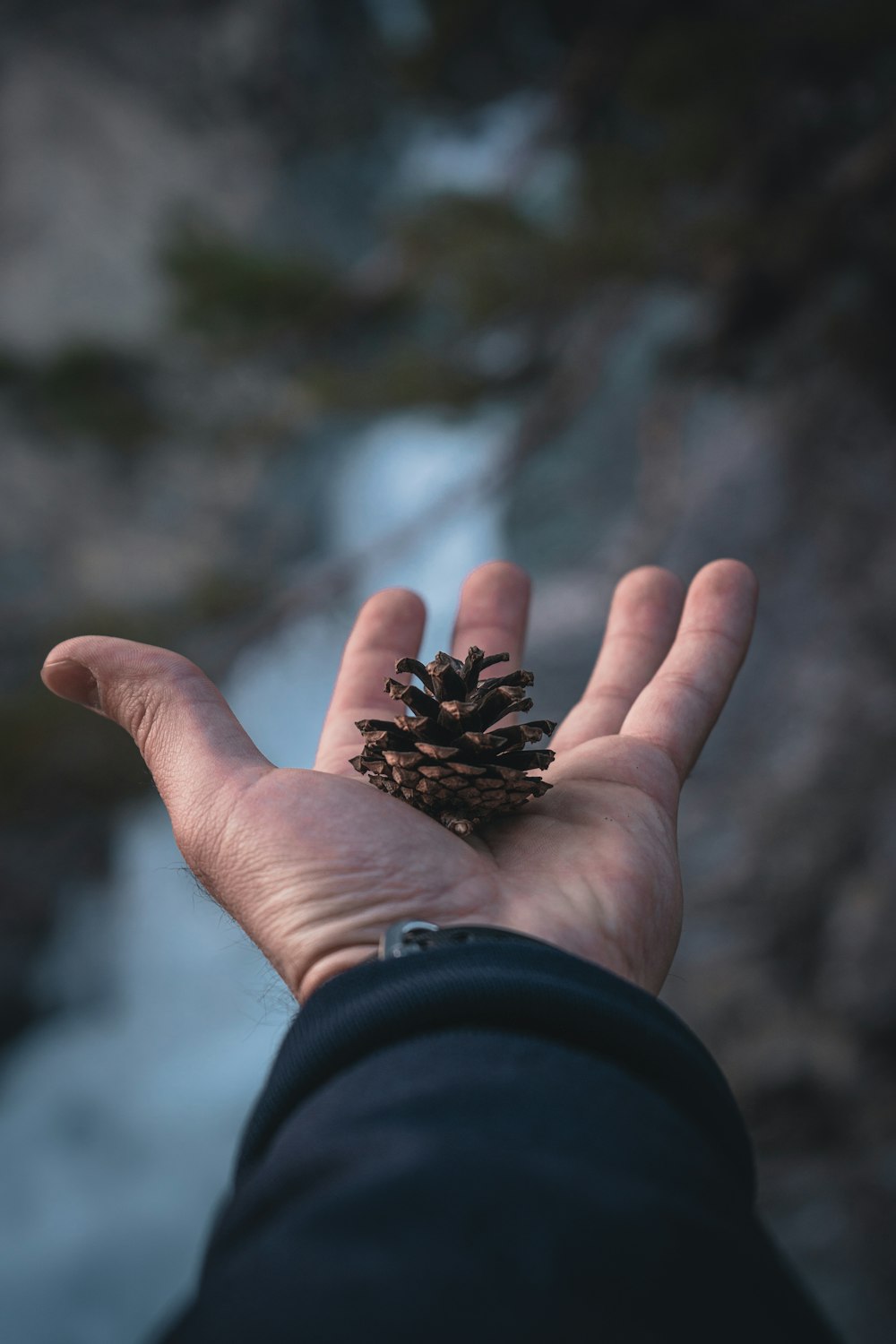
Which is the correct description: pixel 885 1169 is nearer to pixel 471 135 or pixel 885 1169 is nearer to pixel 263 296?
pixel 263 296

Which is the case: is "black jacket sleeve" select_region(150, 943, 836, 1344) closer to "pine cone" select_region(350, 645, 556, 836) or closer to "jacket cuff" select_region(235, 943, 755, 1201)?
"jacket cuff" select_region(235, 943, 755, 1201)

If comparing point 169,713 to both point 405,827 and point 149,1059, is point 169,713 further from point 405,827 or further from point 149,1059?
point 149,1059

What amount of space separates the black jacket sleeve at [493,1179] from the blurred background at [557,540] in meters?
0.89

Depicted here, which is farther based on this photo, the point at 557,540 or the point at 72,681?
the point at 557,540

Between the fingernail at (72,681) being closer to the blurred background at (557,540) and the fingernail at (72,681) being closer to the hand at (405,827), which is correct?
the hand at (405,827)

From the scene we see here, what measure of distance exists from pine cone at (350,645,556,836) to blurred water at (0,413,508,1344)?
0.94 meters

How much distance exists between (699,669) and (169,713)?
0.40m

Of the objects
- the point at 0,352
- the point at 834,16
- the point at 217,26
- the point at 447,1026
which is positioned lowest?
the point at 447,1026

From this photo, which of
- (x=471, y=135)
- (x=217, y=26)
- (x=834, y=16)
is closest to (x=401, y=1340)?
(x=834, y=16)

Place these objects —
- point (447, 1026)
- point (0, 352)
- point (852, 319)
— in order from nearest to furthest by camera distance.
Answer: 1. point (447, 1026)
2. point (852, 319)
3. point (0, 352)

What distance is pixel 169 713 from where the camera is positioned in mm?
582

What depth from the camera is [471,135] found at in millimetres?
2678

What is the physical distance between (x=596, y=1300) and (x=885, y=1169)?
47.4 inches

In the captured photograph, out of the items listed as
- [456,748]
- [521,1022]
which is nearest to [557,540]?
[456,748]
